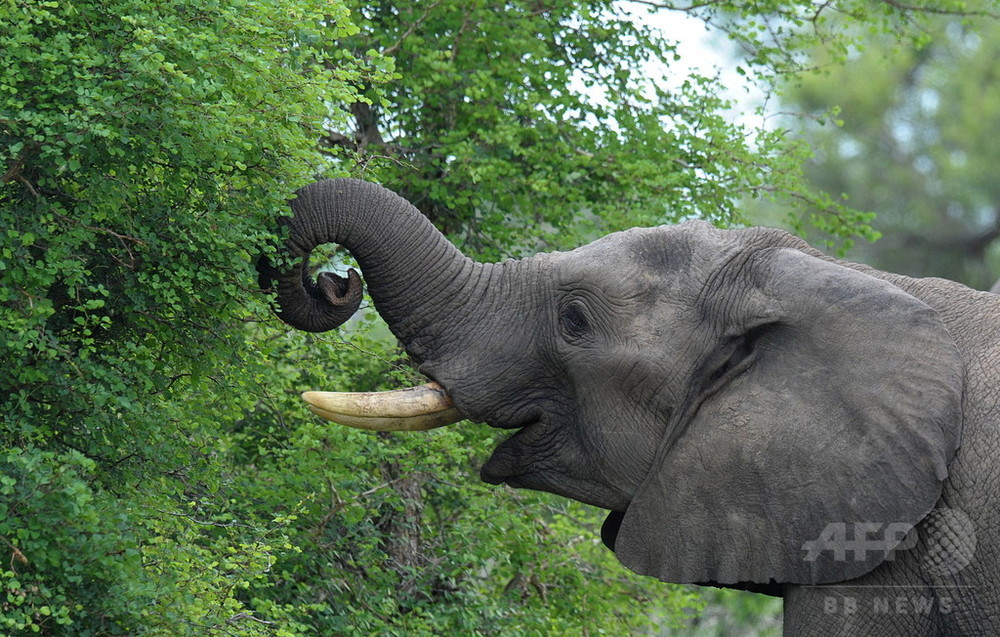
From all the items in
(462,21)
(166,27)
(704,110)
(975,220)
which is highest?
(166,27)

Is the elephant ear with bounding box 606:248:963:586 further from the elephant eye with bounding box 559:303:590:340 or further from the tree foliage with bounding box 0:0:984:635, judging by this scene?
the tree foliage with bounding box 0:0:984:635

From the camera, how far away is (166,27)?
428 centimetres

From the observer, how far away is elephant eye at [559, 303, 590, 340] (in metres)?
4.73

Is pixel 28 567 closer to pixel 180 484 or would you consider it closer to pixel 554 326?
pixel 180 484

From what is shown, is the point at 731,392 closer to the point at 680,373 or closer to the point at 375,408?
the point at 680,373

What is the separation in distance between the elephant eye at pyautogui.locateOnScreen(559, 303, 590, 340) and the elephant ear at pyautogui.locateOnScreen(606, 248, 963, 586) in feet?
1.31

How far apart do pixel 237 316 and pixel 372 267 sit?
0.47 m

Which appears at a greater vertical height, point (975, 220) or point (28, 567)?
point (28, 567)

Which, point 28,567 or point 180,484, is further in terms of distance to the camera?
point 180,484

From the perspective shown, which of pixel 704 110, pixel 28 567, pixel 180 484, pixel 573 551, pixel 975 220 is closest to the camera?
pixel 28 567

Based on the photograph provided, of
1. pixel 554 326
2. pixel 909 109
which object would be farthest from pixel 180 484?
pixel 909 109

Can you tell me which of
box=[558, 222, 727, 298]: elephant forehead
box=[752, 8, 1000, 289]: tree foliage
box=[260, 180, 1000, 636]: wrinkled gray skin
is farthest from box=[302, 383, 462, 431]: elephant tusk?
box=[752, 8, 1000, 289]: tree foliage

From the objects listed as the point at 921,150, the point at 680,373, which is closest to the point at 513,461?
the point at 680,373

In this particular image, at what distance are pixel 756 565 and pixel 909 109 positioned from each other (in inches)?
913
